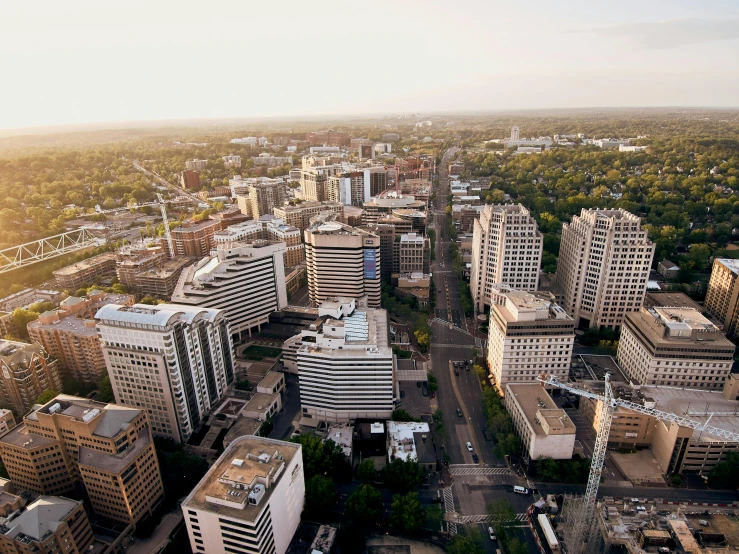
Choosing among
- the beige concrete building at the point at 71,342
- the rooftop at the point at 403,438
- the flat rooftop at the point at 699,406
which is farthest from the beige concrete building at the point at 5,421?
the flat rooftop at the point at 699,406

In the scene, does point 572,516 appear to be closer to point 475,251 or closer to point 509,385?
point 509,385

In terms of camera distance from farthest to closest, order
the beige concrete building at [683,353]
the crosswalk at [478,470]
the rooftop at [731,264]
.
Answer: the rooftop at [731,264] → the beige concrete building at [683,353] → the crosswalk at [478,470]

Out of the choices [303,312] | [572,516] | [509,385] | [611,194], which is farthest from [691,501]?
[611,194]

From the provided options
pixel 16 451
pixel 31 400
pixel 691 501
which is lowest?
pixel 691 501

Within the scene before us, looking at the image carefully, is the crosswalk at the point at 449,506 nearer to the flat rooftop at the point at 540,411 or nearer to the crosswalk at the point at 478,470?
the crosswalk at the point at 478,470

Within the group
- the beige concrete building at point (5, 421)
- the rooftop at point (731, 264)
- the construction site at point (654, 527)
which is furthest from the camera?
the rooftop at point (731, 264)

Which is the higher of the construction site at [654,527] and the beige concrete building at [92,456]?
the beige concrete building at [92,456]
